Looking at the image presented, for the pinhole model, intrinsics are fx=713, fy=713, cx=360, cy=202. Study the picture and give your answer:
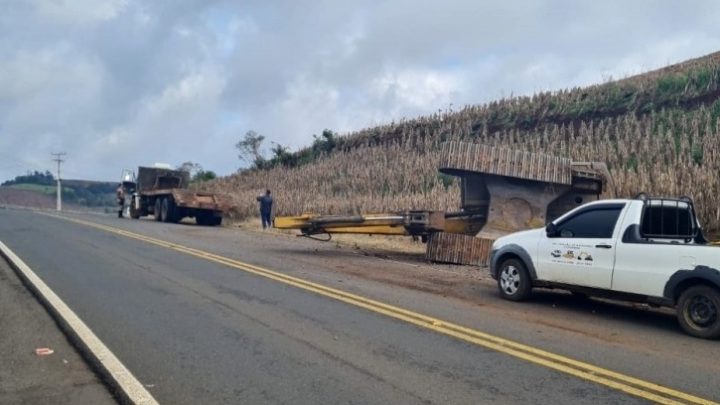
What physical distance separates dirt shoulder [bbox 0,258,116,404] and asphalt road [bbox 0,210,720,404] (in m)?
0.42

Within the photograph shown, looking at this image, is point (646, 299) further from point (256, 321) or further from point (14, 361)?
point (14, 361)

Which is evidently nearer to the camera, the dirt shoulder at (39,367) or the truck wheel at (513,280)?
the dirt shoulder at (39,367)

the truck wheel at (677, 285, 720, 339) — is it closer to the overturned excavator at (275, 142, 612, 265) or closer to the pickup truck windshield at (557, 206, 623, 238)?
the pickup truck windshield at (557, 206, 623, 238)

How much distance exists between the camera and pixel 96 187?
354ft

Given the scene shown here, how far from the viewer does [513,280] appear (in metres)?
10.6

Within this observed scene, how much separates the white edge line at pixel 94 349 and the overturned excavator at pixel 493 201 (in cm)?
757

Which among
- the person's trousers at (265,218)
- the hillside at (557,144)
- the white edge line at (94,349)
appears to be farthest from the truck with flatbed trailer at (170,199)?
the white edge line at (94,349)

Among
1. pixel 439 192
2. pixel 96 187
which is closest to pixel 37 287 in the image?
pixel 439 192

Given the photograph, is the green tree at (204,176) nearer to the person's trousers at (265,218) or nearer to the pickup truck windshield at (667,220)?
the person's trousers at (265,218)

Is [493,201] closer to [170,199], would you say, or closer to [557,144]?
[557,144]

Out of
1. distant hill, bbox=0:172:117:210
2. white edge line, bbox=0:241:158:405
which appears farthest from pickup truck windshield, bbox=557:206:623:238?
distant hill, bbox=0:172:117:210

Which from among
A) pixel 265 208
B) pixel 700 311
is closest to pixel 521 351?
pixel 700 311

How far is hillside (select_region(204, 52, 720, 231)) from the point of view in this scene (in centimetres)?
1950

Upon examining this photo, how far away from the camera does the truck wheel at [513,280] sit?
10.4 meters
